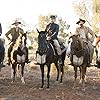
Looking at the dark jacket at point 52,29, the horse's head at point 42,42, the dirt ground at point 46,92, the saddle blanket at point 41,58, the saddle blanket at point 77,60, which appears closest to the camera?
the dirt ground at point 46,92

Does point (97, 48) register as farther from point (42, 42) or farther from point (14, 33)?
point (14, 33)

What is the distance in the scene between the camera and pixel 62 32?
93.6ft

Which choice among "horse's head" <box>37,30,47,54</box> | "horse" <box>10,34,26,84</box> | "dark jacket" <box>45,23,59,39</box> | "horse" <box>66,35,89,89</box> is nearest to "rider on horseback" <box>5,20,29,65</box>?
"horse" <box>10,34,26,84</box>

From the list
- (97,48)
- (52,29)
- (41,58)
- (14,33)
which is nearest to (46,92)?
(41,58)

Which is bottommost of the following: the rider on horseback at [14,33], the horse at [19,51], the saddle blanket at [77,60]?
the saddle blanket at [77,60]

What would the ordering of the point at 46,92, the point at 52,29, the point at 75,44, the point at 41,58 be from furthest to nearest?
1. the point at 52,29
2. the point at 75,44
3. the point at 41,58
4. the point at 46,92

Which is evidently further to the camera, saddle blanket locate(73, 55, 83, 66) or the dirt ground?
saddle blanket locate(73, 55, 83, 66)

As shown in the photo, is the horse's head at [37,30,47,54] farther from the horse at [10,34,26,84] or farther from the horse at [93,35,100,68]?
the horse at [93,35,100,68]

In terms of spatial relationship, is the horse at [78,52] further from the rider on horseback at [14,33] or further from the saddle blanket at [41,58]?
the rider on horseback at [14,33]

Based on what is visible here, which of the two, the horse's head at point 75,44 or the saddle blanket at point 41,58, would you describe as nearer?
the saddle blanket at point 41,58

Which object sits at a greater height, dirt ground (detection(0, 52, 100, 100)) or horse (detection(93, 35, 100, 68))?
horse (detection(93, 35, 100, 68))

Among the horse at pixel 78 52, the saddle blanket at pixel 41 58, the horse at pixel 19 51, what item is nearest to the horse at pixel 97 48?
the horse at pixel 78 52

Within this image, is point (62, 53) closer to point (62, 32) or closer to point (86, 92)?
point (86, 92)

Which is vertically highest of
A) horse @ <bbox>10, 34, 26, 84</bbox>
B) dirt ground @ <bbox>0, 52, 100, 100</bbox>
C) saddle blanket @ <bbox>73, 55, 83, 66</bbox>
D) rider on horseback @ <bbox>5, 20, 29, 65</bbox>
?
rider on horseback @ <bbox>5, 20, 29, 65</bbox>
